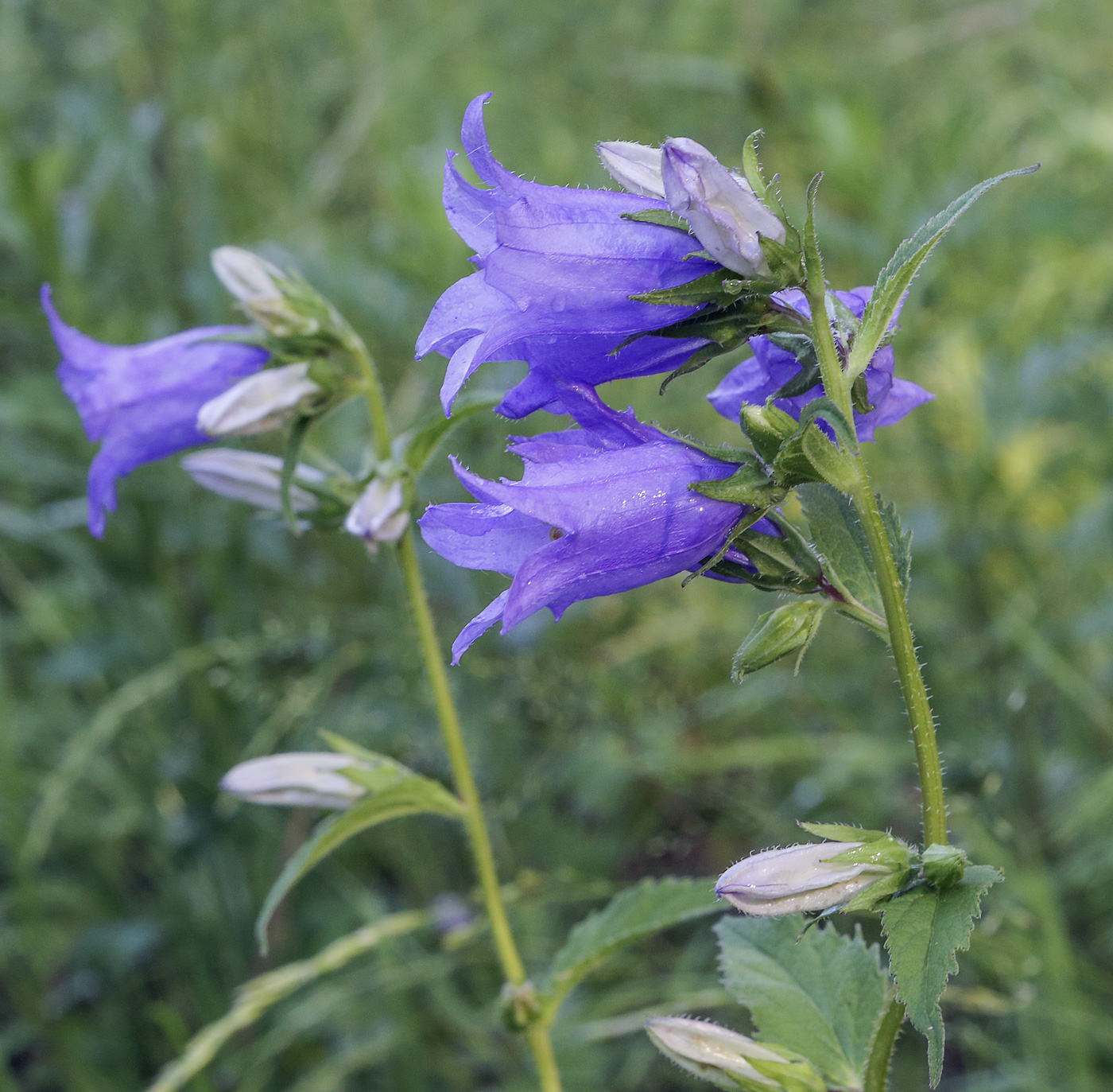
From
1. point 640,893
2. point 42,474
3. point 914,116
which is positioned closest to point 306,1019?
point 640,893

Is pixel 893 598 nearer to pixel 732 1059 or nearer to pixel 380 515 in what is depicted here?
pixel 732 1059

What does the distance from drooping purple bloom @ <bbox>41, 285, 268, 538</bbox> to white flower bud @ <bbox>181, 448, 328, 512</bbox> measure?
1.7 inches

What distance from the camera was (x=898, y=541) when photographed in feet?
3.55

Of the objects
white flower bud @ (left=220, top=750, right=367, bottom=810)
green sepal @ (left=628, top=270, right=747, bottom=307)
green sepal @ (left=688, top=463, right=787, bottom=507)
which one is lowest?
white flower bud @ (left=220, top=750, right=367, bottom=810)

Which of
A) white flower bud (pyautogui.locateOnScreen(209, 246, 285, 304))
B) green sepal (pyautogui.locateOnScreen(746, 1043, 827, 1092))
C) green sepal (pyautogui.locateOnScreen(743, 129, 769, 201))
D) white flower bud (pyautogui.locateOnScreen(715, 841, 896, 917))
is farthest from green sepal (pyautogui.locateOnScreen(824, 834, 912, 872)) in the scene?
white flower bud (pyautogui.locateOnScreen(209, 246, 285, 304))

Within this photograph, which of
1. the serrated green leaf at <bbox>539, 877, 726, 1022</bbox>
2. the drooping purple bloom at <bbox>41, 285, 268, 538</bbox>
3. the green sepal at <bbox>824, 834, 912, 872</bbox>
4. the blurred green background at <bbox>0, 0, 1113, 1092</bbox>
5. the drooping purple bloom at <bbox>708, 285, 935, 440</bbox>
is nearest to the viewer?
the green sepal at <bbox>824, 834, 912, 872</bbox>

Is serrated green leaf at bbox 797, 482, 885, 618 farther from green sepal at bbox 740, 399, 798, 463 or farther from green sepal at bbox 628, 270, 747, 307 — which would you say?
green sepal at bbox 628, 270, 747, 307

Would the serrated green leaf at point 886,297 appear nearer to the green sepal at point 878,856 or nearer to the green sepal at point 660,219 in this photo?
the green sepal at point 660,219

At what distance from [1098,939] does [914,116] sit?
3.28 metres

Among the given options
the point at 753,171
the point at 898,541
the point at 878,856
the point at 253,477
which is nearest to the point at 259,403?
the point at 253,477

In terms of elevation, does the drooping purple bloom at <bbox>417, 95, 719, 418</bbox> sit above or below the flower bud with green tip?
above

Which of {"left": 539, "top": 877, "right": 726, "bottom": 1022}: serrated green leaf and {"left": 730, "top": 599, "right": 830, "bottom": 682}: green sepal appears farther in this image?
{"left": 539, "top": 877, "right": 726, "bottom": 1022}: serrated green leaf

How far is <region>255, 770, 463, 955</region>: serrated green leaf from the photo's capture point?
4.73 ft

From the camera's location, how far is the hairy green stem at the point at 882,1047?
42.3 inches
